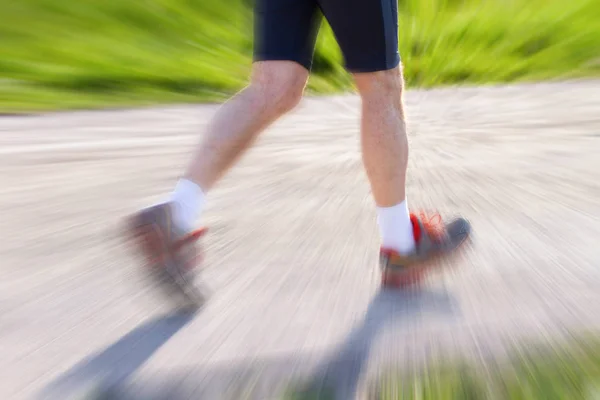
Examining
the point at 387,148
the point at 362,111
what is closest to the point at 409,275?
the point at 387,148

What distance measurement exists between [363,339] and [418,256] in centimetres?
43

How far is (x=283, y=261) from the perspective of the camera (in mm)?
2992

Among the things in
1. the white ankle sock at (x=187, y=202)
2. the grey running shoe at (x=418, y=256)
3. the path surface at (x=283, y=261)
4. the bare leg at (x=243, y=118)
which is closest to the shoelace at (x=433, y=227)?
the grey running shoe at (x=418, y=256)

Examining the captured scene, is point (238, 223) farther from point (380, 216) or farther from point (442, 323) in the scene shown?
point (442, 323)

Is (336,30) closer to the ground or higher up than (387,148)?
higher up

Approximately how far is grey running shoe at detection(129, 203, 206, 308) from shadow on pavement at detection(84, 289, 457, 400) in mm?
312

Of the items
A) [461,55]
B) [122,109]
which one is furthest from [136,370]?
[461,55]

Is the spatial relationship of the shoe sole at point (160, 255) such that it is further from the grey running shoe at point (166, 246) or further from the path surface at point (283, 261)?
the path surface at point (283, 261)

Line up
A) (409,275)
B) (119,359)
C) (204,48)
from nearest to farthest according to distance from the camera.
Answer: (119,359) < (409,275) < (204,48)

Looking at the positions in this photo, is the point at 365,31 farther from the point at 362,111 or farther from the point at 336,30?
the point at 362,111

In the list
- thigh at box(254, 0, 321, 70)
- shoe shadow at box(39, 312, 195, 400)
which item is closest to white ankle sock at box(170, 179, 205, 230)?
shoe shadow at box(39, 312, 195, 400)

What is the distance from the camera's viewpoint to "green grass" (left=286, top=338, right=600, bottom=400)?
1.97 metres

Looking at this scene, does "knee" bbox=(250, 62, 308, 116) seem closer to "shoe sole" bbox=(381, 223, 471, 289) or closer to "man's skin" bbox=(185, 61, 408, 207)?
"man's skin" bbox=(185, 61, 408, 207)

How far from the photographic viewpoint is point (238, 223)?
3463 millimetres
